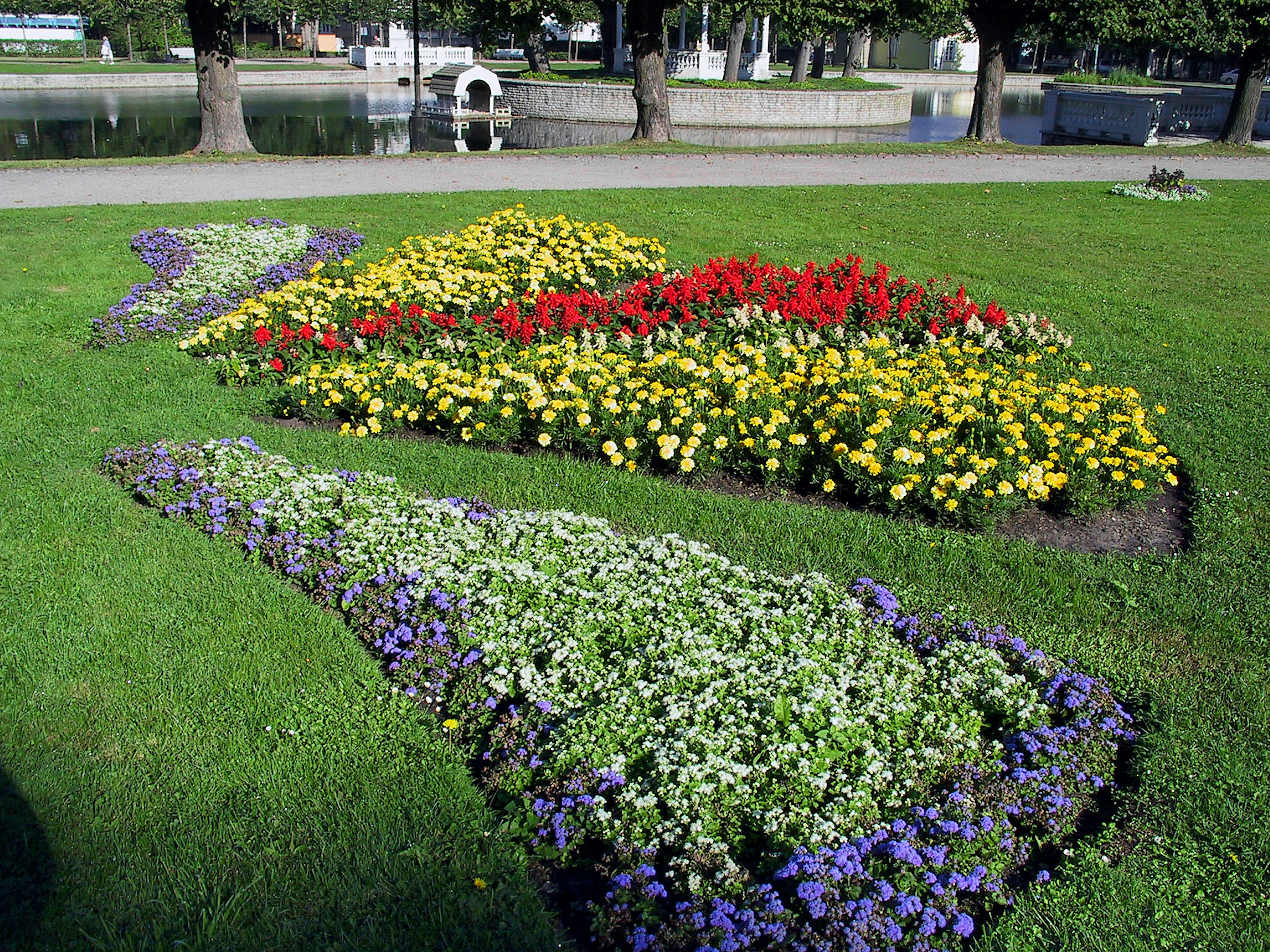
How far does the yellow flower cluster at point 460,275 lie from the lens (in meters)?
7.11

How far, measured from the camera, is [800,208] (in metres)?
13.1

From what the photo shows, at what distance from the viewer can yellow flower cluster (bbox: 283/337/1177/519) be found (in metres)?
5.02

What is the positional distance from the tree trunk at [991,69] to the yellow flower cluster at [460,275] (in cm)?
1466

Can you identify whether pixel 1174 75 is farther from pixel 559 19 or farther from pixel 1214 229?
pixel 1214 229

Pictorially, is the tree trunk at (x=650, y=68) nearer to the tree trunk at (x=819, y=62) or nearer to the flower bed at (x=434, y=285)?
the flower bed at (x=434, y=285)

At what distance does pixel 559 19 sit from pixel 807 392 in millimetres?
36131

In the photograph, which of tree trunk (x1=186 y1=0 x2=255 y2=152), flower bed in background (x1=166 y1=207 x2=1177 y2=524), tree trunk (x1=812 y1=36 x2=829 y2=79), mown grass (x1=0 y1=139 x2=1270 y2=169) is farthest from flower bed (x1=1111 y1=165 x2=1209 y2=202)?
tree trunk (x1=812 y1=36 x2=829 y2=79)

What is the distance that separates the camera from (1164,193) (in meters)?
14.6

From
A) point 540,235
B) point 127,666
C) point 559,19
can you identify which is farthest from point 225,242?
point 559,19

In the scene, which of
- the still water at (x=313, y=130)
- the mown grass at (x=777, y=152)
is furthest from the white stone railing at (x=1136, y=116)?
the mown grass at (x=777, y=152)

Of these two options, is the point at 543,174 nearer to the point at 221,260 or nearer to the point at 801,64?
the point at 221,260

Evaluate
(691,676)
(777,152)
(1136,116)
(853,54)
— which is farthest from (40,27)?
(691,676)

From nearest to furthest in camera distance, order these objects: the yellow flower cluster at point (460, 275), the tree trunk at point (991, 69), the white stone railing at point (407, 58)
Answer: the yellow flower cluster at point (460, 275)
the tree trunk at point (991, 69)
the white stone railing at point (407, 58)

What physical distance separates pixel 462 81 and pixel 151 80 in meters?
21.2
